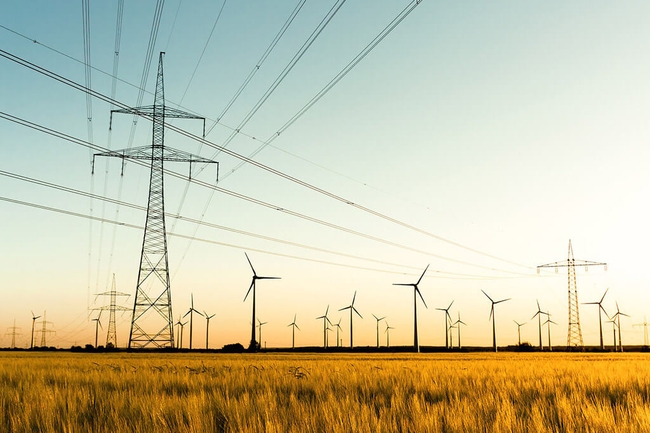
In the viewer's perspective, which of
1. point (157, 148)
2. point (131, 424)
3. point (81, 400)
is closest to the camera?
point (131, 424)

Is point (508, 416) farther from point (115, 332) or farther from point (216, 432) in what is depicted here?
point (115, 332)

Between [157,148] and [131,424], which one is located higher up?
[157,148]

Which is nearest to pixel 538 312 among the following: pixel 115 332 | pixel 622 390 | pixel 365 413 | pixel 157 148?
pixel 115 332

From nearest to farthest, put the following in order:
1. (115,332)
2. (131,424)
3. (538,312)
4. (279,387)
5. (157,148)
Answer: (131,424) → (279,387) → (157,148) → (115,332) → (538,312)

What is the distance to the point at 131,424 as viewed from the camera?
10.7 meters

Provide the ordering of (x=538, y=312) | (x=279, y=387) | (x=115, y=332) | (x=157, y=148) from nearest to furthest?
(x=279, y=387) < (x=157, y=148) < (x=115, y=332) < (x=538, y=312)

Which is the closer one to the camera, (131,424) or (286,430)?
(286,430)

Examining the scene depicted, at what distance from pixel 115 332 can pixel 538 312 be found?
10487cm

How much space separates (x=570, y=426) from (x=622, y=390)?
30.4 ft

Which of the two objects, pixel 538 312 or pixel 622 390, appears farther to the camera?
pixel 538 312

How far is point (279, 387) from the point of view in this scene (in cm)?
1830

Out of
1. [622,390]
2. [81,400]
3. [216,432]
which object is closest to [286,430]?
[216,432]

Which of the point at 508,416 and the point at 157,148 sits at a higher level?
the point at 157,148

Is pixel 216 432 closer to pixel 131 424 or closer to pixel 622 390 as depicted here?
pixel 131 424
